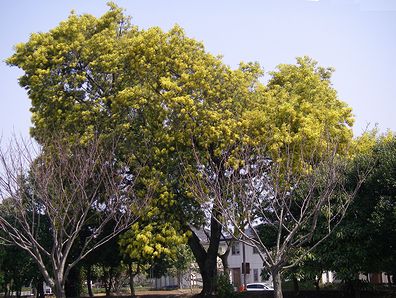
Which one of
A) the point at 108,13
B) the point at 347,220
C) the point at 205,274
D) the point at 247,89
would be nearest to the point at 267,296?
the point at 205,274

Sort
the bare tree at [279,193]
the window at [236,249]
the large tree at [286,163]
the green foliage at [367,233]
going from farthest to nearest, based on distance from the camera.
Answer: the window at [236,249] → the green foliage at [367,233] → the large tree at [286,163] → the bare tree at [279,193]

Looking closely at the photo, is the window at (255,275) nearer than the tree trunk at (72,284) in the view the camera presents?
No

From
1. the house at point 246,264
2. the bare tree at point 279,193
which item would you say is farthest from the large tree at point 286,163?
the house at point 246,264

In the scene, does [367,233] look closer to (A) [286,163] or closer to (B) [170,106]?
(A) [286,163]

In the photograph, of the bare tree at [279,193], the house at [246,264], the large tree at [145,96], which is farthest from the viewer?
the house at [246,264]

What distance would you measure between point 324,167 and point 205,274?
1014 centimetres

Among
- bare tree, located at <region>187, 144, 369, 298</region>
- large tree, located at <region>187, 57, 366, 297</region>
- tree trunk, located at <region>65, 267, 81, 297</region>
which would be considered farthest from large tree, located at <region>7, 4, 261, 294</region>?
tree trunk, located at <region>65, 267, 81, 297</region>

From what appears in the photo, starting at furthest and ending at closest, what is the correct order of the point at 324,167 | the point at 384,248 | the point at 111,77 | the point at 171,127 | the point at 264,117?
1. the point at 111,77
2. the point at 171,127
3. the point at 264,117
4. the point at 384,248
5. the point at 324,167

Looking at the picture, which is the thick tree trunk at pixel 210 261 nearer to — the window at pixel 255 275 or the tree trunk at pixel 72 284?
the tree trunk at pixel 72 284

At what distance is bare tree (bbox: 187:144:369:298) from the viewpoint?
1480cm

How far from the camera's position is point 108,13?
79.5 feet

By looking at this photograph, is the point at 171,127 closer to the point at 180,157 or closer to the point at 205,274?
the point at 180,157

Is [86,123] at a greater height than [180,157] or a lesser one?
greater

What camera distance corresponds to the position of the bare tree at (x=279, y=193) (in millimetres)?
14797
